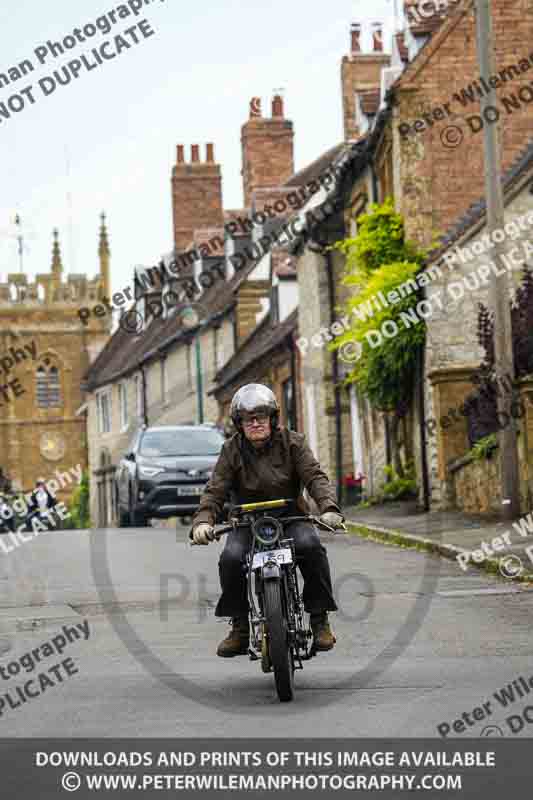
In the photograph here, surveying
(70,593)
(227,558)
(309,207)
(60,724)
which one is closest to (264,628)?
(227,558)

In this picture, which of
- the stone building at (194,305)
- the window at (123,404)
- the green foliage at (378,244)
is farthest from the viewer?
the window at (123,404)

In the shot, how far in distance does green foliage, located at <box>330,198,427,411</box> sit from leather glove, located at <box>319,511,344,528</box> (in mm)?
17388

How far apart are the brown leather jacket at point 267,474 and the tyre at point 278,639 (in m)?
0.71

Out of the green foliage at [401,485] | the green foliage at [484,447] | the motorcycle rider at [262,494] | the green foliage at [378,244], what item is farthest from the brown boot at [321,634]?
the green foliage at [401,485]

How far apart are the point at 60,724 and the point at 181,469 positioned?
19930 millimetres

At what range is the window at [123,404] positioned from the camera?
66.1m

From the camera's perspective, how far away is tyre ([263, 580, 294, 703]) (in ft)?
26.7

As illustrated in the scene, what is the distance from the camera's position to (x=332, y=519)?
8.69 metres

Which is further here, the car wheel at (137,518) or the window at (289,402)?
the window at (289,402)

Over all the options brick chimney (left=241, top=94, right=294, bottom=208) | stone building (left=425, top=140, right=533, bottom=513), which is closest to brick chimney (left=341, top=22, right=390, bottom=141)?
brick chimney (left=241, top=94, right=294, bottom=208)

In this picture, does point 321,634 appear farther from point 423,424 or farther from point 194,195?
point 194,195

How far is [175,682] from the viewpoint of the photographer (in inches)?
360

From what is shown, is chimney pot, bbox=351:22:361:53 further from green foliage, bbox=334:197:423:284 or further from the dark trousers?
the dark trousers

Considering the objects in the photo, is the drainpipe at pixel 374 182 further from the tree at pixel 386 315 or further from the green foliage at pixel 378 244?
the green foliage at pixel 378 244
